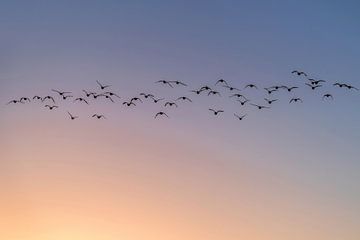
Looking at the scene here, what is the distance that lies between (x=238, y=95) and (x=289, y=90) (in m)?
3.84

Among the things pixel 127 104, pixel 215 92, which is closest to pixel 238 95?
pixel 215 92

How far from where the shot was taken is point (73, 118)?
49.9 meters

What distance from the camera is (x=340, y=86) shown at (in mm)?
46000

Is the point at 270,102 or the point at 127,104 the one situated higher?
the point at 127,104

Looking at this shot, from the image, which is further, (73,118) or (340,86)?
(73,118)

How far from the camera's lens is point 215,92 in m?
46.9

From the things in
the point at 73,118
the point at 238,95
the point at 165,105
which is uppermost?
the point at 73,118

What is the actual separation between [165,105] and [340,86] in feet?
43.7

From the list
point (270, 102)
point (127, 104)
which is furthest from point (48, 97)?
point (270, 102)

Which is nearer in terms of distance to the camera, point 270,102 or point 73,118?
point 270,102

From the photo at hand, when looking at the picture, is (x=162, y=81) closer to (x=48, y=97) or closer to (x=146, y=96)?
(x=146, y=96)

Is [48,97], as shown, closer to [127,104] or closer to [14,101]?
[14,101]

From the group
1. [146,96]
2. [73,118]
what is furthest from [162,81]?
[73,118]

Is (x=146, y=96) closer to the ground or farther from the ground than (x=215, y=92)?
farther from the ground
